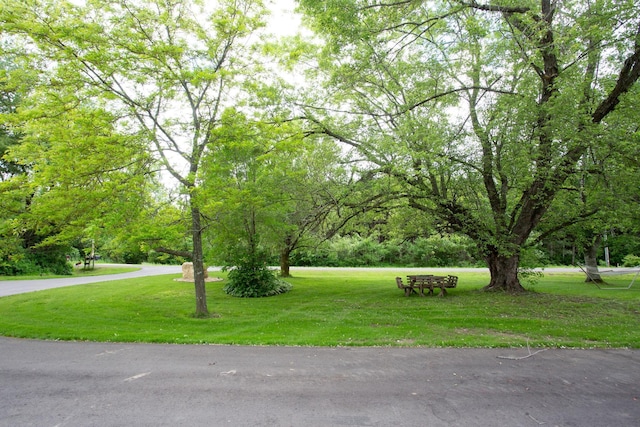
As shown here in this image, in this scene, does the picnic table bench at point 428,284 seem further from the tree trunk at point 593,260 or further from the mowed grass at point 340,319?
the tree trunk at point 593,260

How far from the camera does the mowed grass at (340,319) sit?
7594 millimetres

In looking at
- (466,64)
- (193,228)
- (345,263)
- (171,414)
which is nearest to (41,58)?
(193,228)

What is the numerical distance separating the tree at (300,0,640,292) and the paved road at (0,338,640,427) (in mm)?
5663

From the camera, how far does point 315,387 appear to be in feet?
16.3

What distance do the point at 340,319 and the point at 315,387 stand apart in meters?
4.96

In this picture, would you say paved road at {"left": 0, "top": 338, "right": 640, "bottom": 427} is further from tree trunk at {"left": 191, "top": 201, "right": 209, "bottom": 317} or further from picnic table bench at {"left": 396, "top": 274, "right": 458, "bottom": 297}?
picnic table bench at {"left": 396, "top": 274, "right": 458, "bottom": 297}

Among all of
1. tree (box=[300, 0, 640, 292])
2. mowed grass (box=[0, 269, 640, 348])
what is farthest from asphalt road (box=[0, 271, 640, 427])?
tree (box=[300, 0, 640, 292])

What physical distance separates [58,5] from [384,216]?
43.2 feet

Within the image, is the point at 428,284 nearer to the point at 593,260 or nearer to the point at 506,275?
the point at 506,275

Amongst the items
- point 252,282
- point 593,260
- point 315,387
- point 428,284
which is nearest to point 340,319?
point 315,387

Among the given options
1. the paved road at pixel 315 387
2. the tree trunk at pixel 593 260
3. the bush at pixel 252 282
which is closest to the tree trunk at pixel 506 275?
the paved road at pixel 315 387

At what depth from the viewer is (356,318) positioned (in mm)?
9938

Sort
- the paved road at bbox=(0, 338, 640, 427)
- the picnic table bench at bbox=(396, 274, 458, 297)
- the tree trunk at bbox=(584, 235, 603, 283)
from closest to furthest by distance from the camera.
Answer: the paved road at bbox=(0, 338, 640, 427), the picnic table bench at bbox=(396, 274, 458, 297), the tree trunk at bbox=(584, 235, 603, 283)

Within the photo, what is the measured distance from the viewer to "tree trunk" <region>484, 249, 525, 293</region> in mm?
13570
